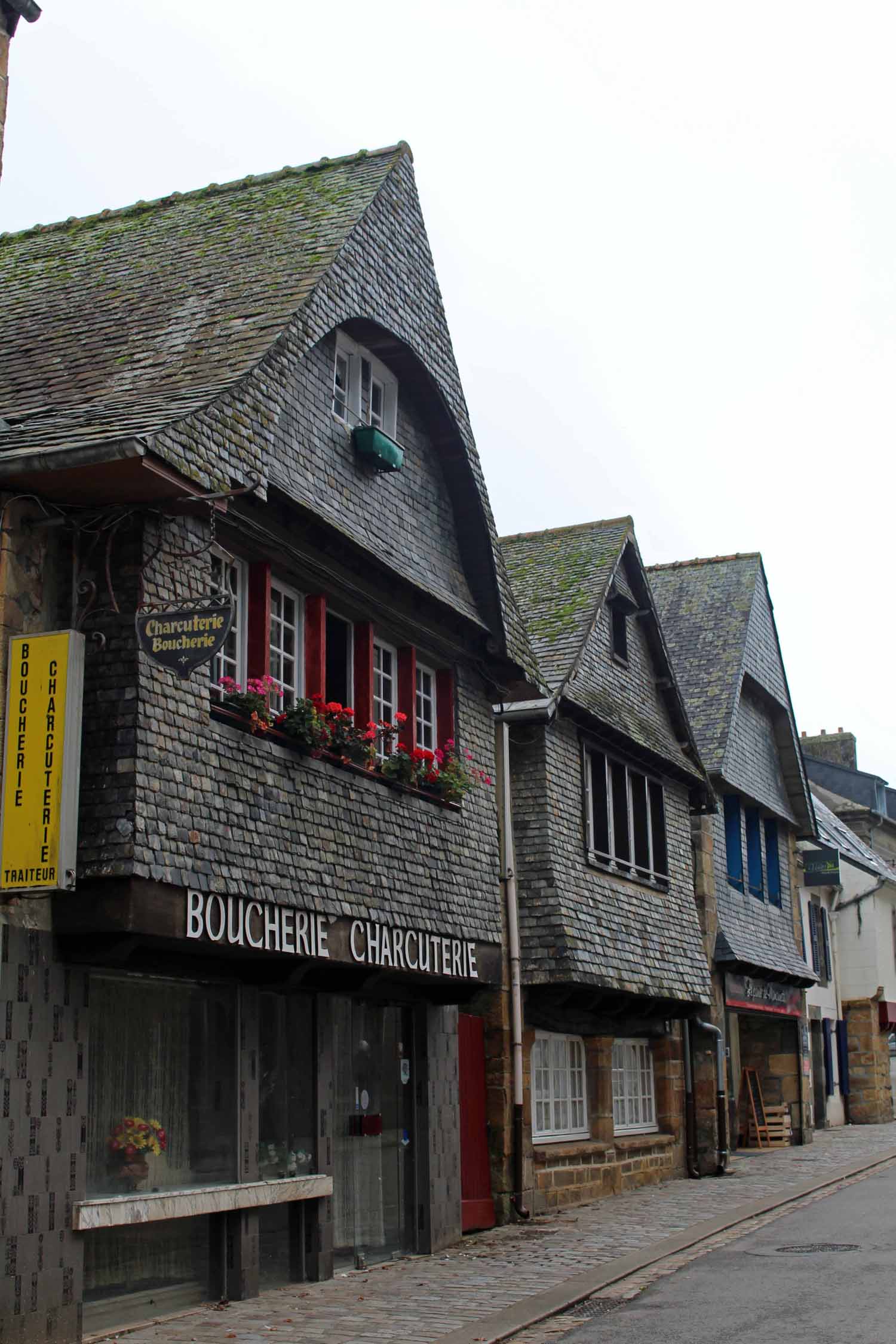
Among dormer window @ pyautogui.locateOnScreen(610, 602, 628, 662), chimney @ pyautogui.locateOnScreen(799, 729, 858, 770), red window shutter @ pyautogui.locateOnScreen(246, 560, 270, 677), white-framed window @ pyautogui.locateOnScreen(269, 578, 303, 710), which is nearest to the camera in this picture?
red window shutter @ pyautogui.locateOnScreen(246, 560, 270, 677)

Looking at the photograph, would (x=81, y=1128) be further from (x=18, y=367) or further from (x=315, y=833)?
(x=18, y=367)

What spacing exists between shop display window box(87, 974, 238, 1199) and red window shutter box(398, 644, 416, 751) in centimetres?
323

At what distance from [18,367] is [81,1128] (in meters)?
5.42

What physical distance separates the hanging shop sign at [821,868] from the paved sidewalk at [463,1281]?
1048 cm

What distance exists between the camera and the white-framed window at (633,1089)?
765 inches

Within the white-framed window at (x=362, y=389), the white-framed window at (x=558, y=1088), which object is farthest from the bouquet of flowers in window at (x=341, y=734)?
the white-framed window at (x=558, y=1088)

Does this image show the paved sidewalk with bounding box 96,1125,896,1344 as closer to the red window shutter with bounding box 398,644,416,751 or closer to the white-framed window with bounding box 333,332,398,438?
the red window shutter with bounding box 398,644,416,751

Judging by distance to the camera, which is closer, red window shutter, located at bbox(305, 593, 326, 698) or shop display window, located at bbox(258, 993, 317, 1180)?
shop display window, located at bbox(258, 993, 317, 1180)

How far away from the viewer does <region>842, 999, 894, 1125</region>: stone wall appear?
34844 mm

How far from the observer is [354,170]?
567 inches

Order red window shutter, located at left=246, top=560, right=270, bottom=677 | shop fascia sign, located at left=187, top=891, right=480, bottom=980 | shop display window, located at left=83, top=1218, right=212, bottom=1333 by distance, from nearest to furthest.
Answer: shop display window, located at left=83, top=1218, right=212, bottom=1333 → shop fascia sign, located at left=187, top=891, right=480, bottom=980 → red window shutter, located at left=246, top=560, right=270, bottom=677

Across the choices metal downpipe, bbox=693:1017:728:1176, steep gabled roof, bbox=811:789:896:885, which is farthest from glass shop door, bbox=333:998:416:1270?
steep gabled roof, bbox=811:789:896:885

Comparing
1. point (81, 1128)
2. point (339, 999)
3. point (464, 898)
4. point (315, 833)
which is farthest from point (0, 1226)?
point (464, 898)

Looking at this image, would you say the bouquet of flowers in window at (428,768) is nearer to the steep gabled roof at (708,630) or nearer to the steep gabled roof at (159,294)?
the steep gabled roof at (159,294)
